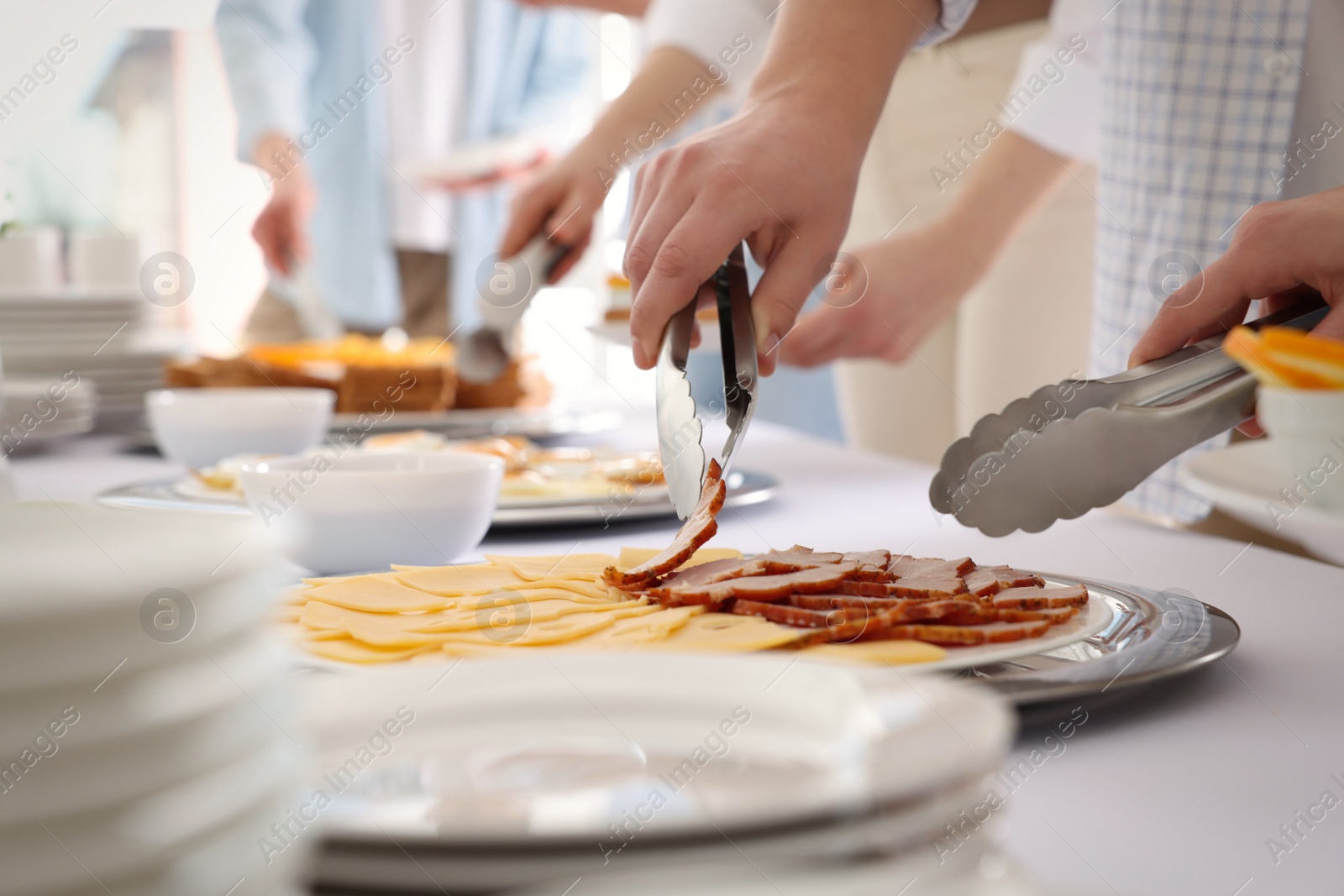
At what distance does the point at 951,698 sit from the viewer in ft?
0.94

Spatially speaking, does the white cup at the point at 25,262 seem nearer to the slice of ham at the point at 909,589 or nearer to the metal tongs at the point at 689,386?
the metal tongs at the point at 689,386

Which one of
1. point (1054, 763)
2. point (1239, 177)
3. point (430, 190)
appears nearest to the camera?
point (1054, 763)

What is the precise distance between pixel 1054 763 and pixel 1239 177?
1011 millimetres

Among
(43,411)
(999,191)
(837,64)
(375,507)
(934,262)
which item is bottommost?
(43,411)

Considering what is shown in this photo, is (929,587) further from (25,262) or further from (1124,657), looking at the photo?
(25,262)

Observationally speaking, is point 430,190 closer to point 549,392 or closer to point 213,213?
point 549,392

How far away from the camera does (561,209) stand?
5.51 ft

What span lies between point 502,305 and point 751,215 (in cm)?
72

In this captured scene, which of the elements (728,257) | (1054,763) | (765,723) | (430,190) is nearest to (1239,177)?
(728,257)

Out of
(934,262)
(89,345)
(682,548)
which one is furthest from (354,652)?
(89,345)

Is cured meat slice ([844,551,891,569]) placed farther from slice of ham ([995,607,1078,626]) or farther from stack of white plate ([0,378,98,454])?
stack of white plate ([0,378,98,454])

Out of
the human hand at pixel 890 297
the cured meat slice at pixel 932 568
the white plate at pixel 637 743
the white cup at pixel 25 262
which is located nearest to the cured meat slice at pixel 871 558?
the cured meat slice at pixel 932 568

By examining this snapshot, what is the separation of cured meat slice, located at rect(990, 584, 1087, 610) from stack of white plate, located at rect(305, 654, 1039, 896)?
0.97 ft

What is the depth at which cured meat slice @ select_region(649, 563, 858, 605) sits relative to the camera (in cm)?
60
